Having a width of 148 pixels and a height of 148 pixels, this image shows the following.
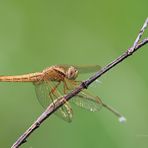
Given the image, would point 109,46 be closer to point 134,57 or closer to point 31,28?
point 134,57

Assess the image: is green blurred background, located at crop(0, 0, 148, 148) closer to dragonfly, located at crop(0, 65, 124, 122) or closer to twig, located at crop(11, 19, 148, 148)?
dragonfly, located at crop(0, 65, 124, 122)

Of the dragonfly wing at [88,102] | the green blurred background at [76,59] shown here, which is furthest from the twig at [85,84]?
the green blurred background at [76,59]

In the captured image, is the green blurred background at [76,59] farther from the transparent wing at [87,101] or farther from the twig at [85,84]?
the twig at [85,84]

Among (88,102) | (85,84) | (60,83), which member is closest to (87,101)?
(88,102)

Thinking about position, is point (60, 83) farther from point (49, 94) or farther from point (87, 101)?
point (87, 101)

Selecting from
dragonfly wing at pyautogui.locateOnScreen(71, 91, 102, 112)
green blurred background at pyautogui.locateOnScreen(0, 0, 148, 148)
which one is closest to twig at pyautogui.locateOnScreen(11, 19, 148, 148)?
dragonfly wing at pyautogui.locateOnScreen(71, 91, 102, 112)

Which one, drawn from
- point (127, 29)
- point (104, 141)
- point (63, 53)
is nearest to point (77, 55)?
point (63, 53)
